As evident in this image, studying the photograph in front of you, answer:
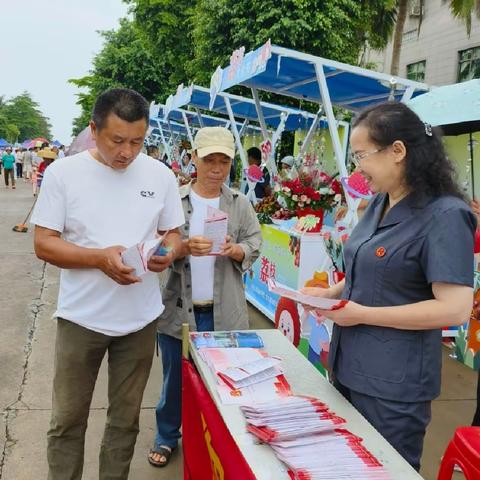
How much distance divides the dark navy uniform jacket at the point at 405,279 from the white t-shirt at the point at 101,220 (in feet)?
2.71

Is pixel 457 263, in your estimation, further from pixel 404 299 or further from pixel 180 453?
pixel 180 453

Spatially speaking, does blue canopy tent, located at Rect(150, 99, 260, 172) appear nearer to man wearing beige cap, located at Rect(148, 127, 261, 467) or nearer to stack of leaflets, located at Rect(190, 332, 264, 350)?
man wearing beige cap, located at Rect(148, 127, 261, 467)

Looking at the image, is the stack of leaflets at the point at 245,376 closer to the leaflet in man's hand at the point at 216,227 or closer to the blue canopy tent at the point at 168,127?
the leaflet in man's hand at the point at 216,227

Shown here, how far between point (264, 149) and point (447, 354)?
3331 mm

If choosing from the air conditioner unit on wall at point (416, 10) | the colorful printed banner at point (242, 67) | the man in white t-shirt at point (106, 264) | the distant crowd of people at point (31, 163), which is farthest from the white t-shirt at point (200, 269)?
the air conditioner unit on wall at point (416, 10)

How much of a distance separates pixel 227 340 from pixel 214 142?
94 cm

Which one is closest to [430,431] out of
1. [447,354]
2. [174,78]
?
[447,354]

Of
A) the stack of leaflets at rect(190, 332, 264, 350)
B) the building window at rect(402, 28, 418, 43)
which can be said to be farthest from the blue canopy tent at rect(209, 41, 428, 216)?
the building window at rect(402, 28, 418, 43)

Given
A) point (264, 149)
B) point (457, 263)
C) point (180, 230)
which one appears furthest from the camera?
point (264, 149)

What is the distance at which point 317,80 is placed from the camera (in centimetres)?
535

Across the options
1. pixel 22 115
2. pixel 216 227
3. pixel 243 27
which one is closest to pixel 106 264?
pixel 216 227

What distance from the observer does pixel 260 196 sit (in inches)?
307

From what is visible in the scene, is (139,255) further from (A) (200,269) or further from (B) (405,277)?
(B) (405,277)

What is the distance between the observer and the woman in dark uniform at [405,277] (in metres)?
1.53
